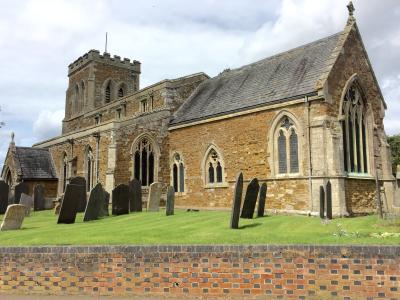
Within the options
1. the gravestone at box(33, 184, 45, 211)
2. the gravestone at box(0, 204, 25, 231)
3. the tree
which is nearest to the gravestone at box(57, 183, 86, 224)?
the gravestone at box(0, 204, 25, 231)

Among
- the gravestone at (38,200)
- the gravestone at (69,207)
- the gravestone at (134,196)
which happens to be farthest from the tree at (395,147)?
the gravestone at (69,207)

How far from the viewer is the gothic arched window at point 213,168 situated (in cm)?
2217

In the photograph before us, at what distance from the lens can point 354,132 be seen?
19703mm

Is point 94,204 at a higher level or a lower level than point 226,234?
higher

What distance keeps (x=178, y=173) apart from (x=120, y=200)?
6.39 metres

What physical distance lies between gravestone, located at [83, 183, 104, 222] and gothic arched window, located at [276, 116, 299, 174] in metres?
8.33

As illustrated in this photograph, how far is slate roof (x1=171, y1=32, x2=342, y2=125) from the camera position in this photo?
19.8 metres

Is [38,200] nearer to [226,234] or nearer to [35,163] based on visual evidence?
[35,163]

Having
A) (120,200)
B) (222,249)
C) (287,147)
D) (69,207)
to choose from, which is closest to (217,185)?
(287,147)

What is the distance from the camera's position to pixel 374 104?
69.8 ft

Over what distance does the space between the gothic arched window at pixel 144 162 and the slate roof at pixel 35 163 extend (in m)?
10.1

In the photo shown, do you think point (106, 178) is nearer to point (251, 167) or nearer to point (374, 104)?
point (251, 167)

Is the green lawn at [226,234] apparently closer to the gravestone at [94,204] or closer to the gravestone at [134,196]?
the gravestone at [94,204]

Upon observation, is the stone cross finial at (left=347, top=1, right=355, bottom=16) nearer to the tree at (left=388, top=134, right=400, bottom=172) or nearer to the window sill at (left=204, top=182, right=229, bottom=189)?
the window sill at (left=204, top=182, right=229, bottom=189)
